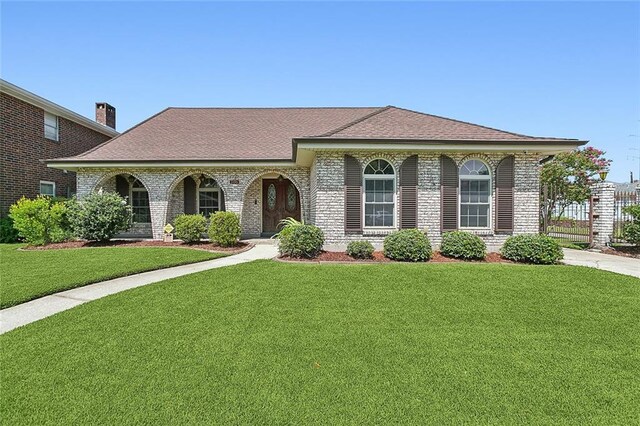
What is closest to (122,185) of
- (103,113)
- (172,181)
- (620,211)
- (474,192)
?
(172,181)

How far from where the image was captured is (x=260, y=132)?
1591 centimetres

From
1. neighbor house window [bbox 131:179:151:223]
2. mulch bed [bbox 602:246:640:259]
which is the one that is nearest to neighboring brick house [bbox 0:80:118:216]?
neighbor house window [bbox 131:179:151:223]

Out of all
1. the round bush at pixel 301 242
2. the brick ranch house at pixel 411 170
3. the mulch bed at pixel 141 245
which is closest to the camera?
the round bush at pixel 301 242

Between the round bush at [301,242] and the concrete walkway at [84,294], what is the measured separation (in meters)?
1.15

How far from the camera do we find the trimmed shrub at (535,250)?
333 inches

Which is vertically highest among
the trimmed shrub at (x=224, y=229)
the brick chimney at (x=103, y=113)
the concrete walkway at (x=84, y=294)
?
the brick chimney at (x=103, y=113)

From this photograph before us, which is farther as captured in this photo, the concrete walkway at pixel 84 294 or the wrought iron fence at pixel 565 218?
the wrought iron fence at pixel 565 218

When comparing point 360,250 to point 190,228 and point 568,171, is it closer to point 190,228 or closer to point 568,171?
point 190,228

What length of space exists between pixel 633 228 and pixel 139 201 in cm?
1952

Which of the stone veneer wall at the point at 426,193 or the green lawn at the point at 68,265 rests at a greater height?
the stone veneer wall at the point at 426,193

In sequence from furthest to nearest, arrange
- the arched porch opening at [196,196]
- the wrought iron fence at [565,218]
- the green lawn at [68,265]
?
the arched porch opening at [196,196]
the wrought iron fence at [565,218]
the green lawn at [68,265]

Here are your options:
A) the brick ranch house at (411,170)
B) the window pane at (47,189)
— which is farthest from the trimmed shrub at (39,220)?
the window pane at (47,189)

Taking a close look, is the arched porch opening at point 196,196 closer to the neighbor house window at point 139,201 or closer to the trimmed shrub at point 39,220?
the neighbor house window at point 139,201

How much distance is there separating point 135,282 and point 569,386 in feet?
23.5
